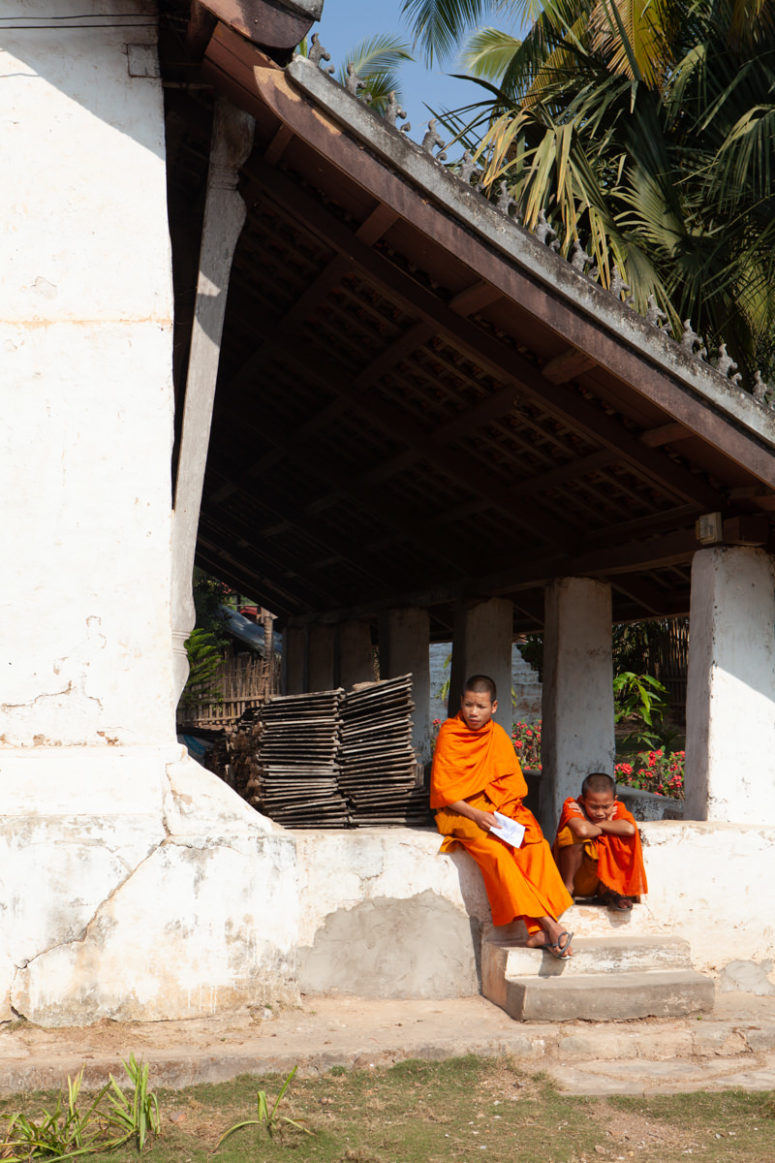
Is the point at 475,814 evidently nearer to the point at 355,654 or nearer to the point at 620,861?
the point at 620,861

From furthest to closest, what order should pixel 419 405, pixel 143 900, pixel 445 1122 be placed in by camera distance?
pixel 419 405 < pixel 143 900 < pixel 445 1122

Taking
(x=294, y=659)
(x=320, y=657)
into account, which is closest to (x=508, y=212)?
(x=320, y=657)

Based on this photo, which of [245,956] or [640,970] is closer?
[245,956]

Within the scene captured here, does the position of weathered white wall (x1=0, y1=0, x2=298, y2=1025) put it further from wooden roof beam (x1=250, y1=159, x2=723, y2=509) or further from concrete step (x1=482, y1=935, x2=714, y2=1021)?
concrete step (x1=482, y1=935, x2=714, y2=1021)

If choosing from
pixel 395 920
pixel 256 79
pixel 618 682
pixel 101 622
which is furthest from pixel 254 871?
pixel 618 682

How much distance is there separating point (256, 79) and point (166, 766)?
110 inches

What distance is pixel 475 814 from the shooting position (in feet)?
16.3

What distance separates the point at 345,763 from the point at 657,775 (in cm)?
806

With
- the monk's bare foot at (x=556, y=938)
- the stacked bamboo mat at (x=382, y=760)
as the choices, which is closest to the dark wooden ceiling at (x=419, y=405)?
the stacked bamboo mat at (x=382, y=760)

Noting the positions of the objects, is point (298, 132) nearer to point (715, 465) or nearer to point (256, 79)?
point (256, 79)

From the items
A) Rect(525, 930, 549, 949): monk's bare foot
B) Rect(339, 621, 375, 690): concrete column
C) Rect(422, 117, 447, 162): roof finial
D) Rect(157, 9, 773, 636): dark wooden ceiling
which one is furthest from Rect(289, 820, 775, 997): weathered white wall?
Rect(339, 621, 375, 690): concrete column

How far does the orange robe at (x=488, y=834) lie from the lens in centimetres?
481

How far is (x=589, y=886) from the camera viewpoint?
5.21 meters

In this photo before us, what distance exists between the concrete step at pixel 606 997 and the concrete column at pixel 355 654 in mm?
7039
